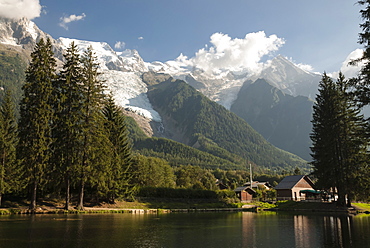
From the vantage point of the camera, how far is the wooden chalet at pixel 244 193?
82.1 meters

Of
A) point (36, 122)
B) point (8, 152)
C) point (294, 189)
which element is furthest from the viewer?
point (294, 189)

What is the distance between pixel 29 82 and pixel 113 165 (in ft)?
→ 57.0

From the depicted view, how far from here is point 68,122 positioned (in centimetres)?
3953

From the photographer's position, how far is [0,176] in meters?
35.8

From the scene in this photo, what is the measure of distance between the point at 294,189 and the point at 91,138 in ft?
191

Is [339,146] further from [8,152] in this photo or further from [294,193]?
[8,152]

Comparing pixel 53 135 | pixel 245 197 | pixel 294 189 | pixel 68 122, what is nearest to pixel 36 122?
pixel 53 135

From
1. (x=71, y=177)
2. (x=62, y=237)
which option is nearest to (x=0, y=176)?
(x=71, y=177)

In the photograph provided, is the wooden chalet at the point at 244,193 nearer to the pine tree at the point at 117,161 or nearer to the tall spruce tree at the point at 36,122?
the pine tree at the point at 117,161

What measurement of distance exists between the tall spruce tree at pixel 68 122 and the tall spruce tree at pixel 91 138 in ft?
2.74

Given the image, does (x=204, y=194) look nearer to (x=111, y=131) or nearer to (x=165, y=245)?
(x=111, y=131)

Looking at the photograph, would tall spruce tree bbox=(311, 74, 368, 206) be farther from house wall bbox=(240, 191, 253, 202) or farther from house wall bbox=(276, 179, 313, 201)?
house wall bbox=(240, 191, 253, 202)

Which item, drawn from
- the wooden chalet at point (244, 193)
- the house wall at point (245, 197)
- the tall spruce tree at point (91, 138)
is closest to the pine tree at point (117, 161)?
the tall spruce tree at point (91, 138)

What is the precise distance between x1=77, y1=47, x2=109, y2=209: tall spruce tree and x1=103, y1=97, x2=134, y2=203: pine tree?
9.67ft
